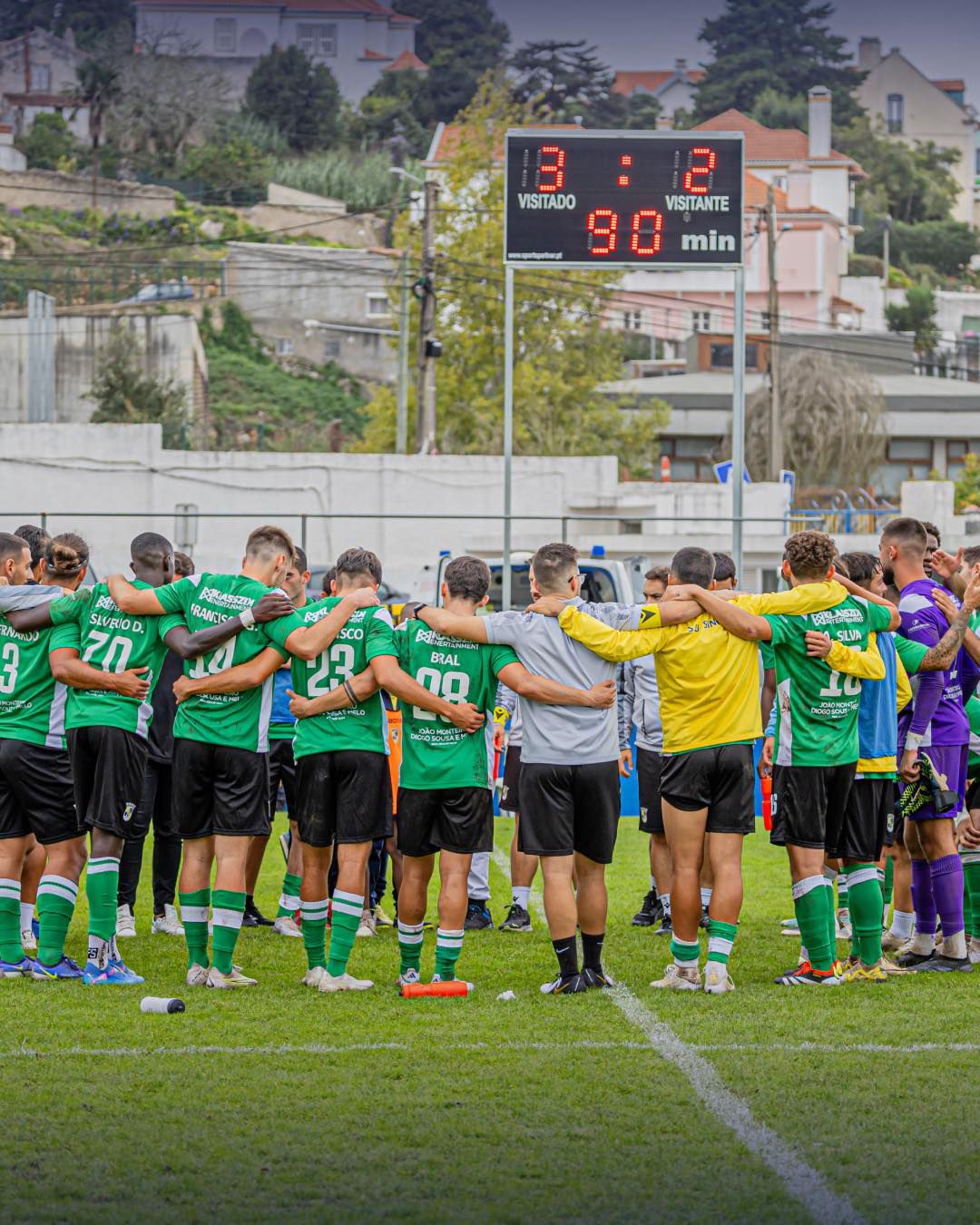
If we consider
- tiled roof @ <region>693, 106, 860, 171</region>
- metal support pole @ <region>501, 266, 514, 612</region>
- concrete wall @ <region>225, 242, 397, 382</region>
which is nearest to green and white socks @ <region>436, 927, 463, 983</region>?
metal support pole @ <region>501, 266, 514, 612</region>

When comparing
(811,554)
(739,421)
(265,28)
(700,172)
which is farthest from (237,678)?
(739,421)

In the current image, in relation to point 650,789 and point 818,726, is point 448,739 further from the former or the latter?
point 650,789

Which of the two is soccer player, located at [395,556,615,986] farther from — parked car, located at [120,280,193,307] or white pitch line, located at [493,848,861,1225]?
parked car, located at [120,280,193,307]

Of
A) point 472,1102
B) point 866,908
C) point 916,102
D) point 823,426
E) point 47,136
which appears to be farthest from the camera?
point 823,426

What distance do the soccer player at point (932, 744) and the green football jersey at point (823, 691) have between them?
1.61 feet

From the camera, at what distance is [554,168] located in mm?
17641

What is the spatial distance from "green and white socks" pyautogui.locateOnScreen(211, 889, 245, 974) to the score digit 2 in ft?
37.8

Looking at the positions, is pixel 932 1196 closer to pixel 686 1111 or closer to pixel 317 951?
pixel 686 1111

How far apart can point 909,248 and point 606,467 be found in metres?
65.4

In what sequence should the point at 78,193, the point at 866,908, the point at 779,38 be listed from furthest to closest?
the point at 78,193
the point at 779,38
the point at 866,908

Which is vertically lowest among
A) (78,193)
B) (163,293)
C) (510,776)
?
(510,776)

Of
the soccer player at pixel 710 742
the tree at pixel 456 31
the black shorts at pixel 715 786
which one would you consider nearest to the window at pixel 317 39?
the tree at pixel 456 31

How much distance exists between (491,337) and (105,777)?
126ft

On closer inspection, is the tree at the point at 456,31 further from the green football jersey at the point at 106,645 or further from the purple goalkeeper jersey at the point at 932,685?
the purple goalkeeper jersey at the point at 932,685
